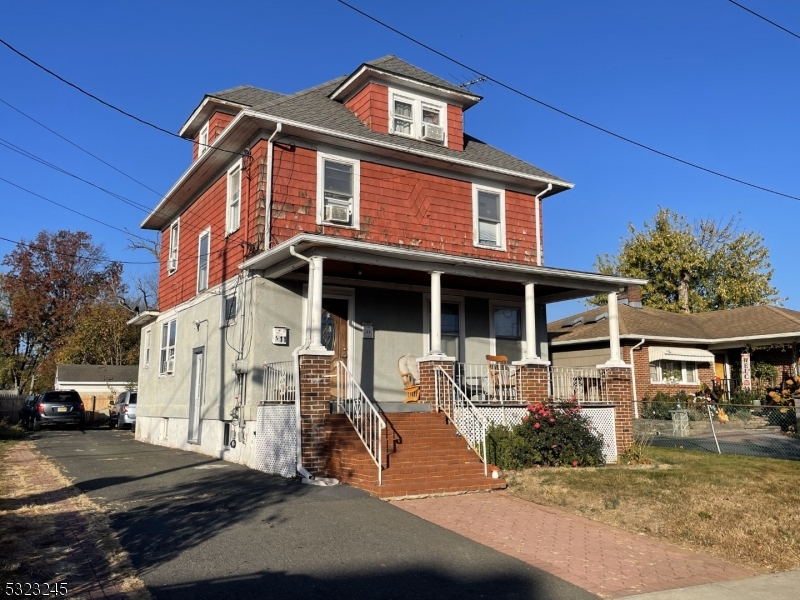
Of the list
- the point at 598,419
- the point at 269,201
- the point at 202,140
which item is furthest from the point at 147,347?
the point at 598,419

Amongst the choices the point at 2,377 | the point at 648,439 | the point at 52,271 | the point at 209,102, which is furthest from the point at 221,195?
the point at 2,377

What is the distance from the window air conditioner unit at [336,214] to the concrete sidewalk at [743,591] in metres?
9.75

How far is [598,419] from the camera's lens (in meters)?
13.3

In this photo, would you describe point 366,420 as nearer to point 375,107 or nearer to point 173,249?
point 375,107

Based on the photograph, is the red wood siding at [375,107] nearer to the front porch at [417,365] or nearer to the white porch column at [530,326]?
the front porch at [417,365]

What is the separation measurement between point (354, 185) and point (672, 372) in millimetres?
16316

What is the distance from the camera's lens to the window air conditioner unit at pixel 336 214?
44.4 feet

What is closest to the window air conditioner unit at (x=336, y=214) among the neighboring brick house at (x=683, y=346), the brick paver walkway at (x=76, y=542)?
the brick paver walkway at (x=76, y=542)

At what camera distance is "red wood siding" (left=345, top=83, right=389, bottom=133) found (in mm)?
15039

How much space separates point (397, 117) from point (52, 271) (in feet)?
130

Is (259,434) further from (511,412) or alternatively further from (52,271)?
(52,271)

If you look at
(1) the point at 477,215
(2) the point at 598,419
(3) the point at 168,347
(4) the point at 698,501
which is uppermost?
(1) the point at 477,215

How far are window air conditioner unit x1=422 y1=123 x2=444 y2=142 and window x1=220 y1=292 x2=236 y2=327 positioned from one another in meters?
5.89

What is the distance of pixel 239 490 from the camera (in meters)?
9.23
